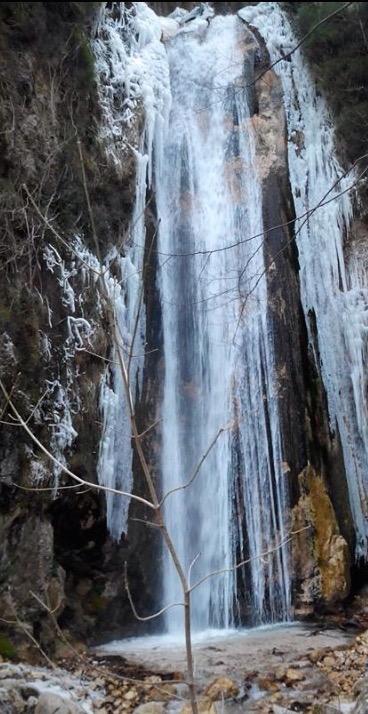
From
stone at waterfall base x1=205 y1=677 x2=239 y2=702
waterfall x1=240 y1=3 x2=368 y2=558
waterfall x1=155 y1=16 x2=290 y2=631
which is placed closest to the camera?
stone at waterfall base x1=205 y1=677 x2=239 y2=702

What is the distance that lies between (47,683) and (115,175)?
5.87 metres

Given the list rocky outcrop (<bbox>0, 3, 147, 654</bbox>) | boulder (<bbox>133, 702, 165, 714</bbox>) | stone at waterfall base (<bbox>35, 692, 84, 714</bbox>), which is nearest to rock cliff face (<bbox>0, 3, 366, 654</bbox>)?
rocky outcrop (<bbox>0, 3, 147, 654</bbox>)

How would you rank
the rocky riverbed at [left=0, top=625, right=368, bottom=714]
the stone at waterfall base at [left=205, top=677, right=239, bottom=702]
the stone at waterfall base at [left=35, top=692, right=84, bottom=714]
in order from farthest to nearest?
the stone at waterfall base at [left=205, top=677, right=239, bottom=702]
the rocky riverbed at [left=0, top=625, right=368, bottom=714]
the stone at waterfall base at [left=35, top=692, right=84, bottom=714]

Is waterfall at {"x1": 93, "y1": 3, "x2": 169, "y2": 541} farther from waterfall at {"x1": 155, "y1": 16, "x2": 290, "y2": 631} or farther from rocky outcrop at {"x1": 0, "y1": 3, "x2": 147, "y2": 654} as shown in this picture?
waterfall at {"x1": 155, "y1": 16, "x2": 290, "y2": 631}

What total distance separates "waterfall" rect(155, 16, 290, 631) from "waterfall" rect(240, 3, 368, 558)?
0.72 metres

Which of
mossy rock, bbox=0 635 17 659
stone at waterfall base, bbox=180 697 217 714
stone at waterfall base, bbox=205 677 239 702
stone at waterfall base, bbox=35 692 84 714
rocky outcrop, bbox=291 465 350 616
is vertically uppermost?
rocky outcrop, bbox=291 465 350 616

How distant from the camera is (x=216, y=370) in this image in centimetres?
816

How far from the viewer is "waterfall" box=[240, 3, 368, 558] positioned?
8250mm

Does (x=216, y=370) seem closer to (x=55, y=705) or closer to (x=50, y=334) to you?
(x=50, y=334)

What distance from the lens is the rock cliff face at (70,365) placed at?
5.74 metres

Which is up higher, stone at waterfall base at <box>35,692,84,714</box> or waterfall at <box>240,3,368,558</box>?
waterfall at <box>240,3,368,558</box>

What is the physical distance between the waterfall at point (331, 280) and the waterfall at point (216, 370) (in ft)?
2.36

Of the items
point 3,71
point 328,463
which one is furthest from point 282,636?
point 3,71

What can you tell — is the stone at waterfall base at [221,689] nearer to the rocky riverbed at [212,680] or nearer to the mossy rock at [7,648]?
the rocky riverbed at [212,680]
